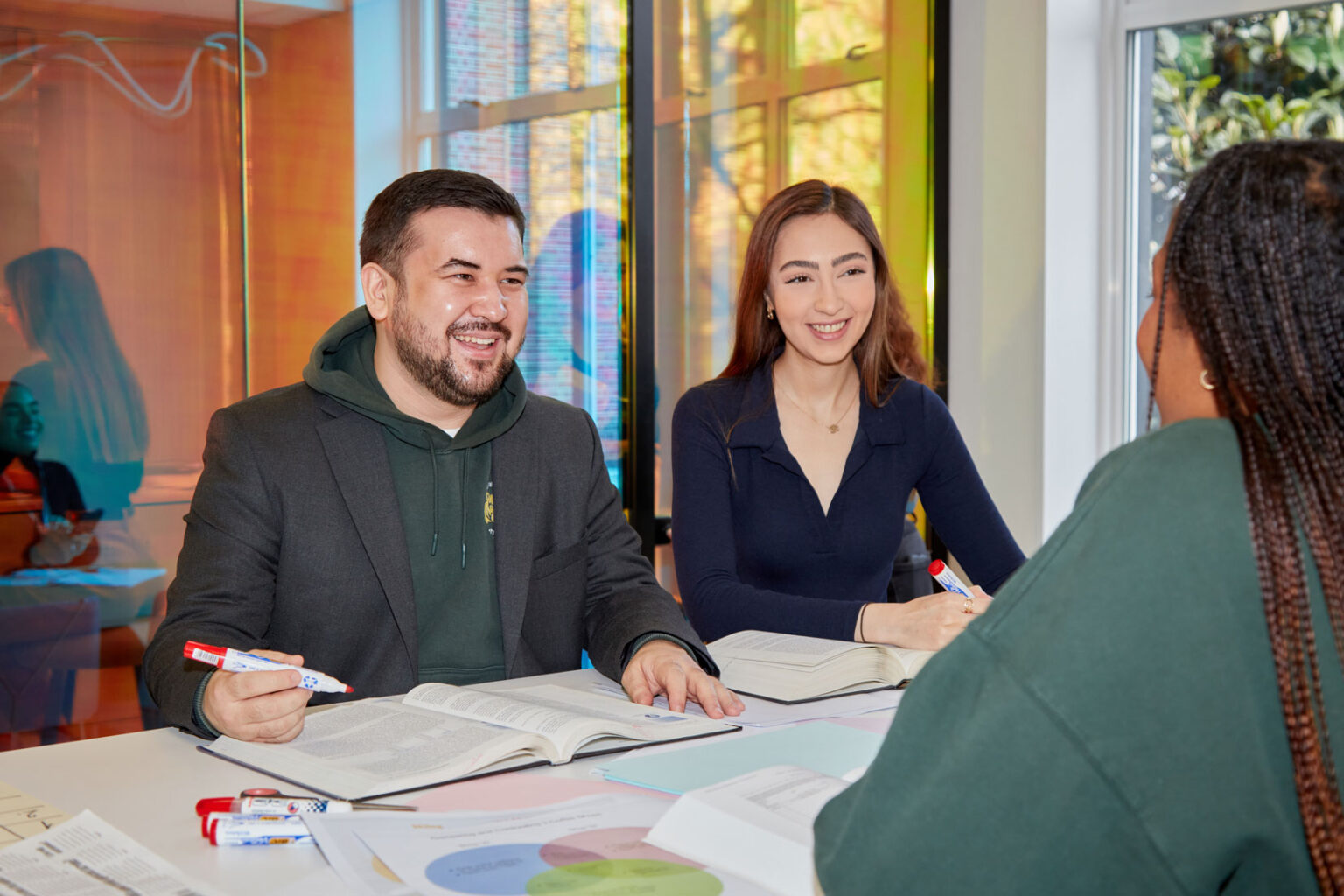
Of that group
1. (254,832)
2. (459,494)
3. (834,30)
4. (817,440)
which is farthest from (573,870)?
(834,30)

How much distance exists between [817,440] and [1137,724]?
1.78 metres

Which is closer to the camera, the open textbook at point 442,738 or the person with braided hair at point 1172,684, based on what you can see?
the person with braided hair at point 1172,684

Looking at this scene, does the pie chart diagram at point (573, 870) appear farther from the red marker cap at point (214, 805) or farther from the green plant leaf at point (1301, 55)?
the green plant leaf at point (1301, 55)

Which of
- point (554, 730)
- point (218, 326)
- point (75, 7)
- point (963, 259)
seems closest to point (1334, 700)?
point (554, 730)

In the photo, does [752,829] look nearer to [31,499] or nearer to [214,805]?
[214,805]

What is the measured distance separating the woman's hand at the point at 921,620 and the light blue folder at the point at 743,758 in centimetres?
39

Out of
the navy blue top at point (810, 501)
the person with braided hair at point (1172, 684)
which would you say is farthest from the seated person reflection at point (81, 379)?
the person with braided hair at point (1172, 684)

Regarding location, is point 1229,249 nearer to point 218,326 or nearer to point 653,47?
point 218,326

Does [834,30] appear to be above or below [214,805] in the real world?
above

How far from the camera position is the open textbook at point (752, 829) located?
0.97 m

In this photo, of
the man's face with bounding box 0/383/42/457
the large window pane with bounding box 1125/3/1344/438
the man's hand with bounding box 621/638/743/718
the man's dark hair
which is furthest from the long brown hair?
the man's face with bounding box 0/383/42/457

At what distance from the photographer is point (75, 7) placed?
249 centimetres

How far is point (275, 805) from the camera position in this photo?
108 cm

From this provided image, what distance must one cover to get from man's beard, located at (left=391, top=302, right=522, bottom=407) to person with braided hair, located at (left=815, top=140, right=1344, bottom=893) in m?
1.41
